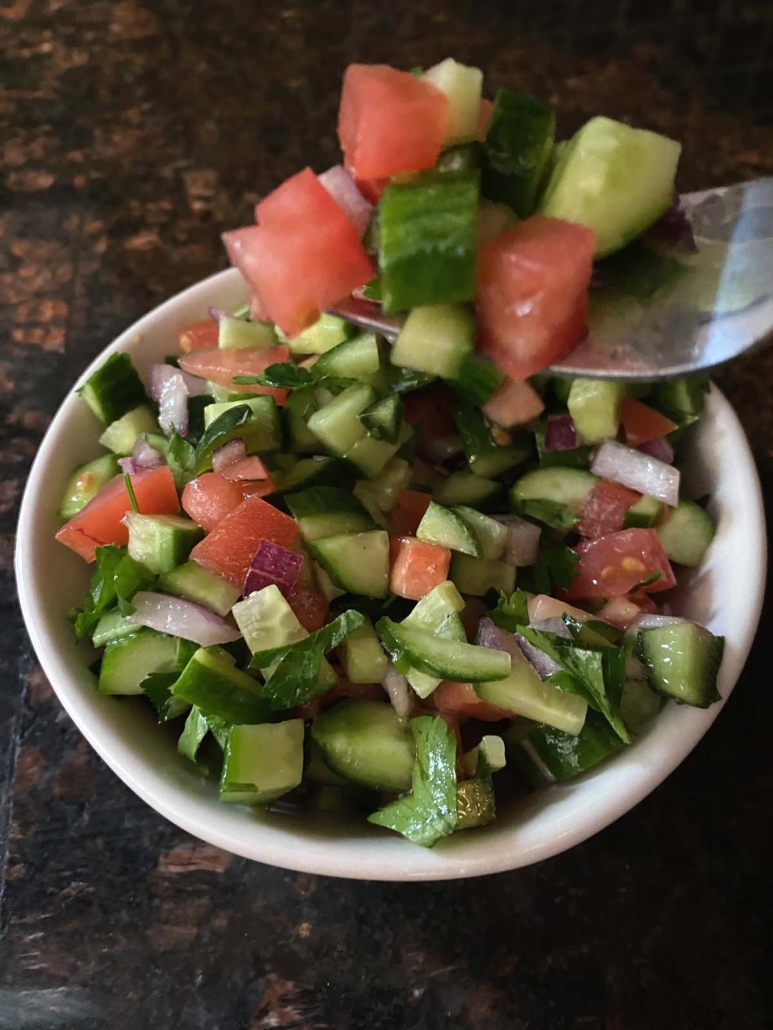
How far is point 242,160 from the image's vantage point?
216 centimetres

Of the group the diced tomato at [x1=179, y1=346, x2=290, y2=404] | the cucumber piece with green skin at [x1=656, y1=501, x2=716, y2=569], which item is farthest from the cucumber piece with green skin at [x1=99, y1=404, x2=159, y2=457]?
the cucumber piece with green skin at [x1=656, y1=501, x2=716, y2=569]

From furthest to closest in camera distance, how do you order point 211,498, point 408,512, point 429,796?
point 408,512 → point 211,498 → point 429,796

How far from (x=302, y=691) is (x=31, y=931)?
24.7 inches

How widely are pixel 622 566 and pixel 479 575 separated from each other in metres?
0.22

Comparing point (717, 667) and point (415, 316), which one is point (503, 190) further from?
point (717, 667)

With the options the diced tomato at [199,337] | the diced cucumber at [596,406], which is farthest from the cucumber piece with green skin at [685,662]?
the diced tomato at [199,337]

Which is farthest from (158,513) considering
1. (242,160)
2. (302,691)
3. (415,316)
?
(242,160)

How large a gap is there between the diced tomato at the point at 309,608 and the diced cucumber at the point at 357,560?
0.04m

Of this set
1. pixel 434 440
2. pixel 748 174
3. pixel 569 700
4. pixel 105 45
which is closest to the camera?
pixel 569 700

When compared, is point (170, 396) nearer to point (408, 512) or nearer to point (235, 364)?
point (235, 364)

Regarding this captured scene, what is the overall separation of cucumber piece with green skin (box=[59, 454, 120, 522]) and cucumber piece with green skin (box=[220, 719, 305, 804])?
53 cm

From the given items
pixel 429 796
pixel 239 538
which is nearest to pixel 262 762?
pixel 429 796

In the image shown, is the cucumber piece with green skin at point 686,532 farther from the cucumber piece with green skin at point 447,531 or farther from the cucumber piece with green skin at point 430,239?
the cucumber piece with green skin at point 430,239

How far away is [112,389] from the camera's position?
1.49 m
